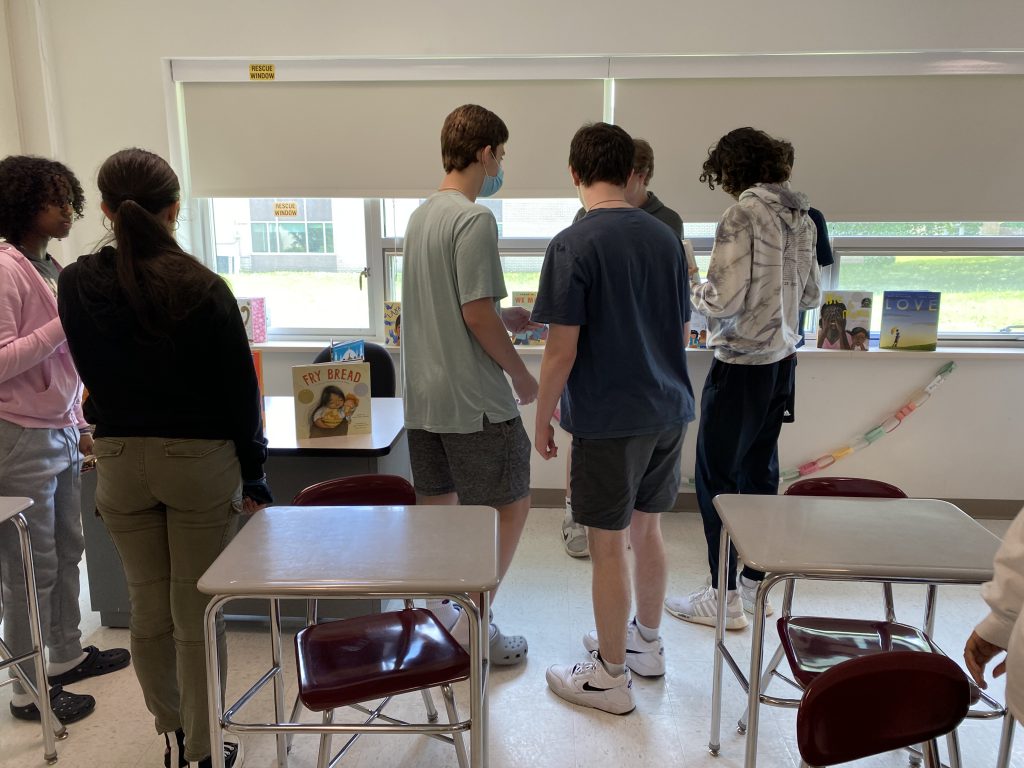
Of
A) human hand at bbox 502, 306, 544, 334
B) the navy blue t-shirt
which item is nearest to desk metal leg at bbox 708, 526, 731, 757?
the navy blue t-shirt

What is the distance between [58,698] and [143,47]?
109 inches

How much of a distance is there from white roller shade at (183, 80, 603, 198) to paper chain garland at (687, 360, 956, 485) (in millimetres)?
1734

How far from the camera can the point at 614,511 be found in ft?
6.42

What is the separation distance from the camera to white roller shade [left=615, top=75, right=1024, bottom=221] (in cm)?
330

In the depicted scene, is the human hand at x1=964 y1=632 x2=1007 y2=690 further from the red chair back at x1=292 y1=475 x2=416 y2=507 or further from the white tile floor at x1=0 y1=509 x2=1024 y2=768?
the red chair back at x1=292 y1=475 x2=416 y2=507

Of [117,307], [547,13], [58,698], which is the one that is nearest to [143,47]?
[547,13]

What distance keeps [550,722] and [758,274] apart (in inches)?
56.8

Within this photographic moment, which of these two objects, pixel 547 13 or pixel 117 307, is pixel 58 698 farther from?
pixel 547 13

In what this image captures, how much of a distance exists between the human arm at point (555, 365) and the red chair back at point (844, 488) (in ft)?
2.11

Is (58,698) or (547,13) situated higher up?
(547,13)

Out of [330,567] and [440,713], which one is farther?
[440,713]

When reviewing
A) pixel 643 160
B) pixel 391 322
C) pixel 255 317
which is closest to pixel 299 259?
pixel 255 317

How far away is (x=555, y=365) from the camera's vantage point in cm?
189

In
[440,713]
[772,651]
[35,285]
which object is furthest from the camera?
[772,651]
